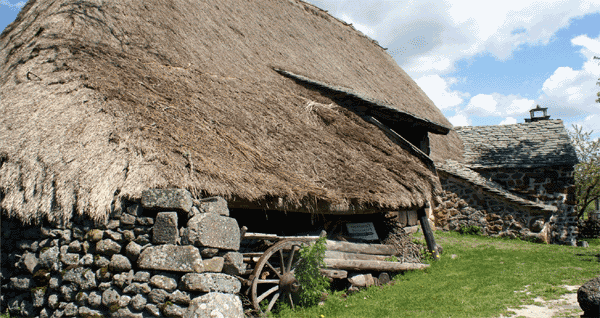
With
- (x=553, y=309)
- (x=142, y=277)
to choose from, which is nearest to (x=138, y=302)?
(x=142, y=277)

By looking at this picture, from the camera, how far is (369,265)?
22.7 ft

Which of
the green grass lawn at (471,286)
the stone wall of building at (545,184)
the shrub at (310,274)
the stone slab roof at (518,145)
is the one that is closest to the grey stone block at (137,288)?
the green grass lawn at (471,286)

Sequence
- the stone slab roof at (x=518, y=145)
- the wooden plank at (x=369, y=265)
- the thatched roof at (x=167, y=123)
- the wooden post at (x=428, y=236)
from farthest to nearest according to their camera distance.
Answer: the stone slab roof at (x=518, y=145), the wooden post at (x=428, y=236), the wooden plank at (x=369, y=265), the thatched roof at (x=167, y=123)

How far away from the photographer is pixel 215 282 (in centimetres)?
464

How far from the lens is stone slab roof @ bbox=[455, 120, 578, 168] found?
13617 millimetres

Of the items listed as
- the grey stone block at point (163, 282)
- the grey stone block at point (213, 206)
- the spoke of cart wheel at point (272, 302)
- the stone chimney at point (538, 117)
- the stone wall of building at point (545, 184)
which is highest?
the stone chimney at point (538, 117)

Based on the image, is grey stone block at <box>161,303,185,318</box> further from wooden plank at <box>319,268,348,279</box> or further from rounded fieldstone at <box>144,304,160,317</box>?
wooden plank at <box>319,268,348,279</box>

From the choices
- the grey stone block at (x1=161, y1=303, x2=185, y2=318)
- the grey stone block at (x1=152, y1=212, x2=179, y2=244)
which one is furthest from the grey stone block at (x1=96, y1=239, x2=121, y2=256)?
the grey stone block at (x1=161, y1=303, x2=185, y2=318)

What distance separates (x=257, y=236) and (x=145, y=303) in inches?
65.7

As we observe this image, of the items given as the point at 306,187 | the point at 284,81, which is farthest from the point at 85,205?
the point at 284,81

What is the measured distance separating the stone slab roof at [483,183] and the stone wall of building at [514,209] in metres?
0.12

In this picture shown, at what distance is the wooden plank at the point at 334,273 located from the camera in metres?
6.30

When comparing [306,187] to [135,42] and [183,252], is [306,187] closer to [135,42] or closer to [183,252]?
[183,252]

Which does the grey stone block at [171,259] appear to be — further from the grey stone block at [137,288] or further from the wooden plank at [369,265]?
the wooden plank at [369,265]
